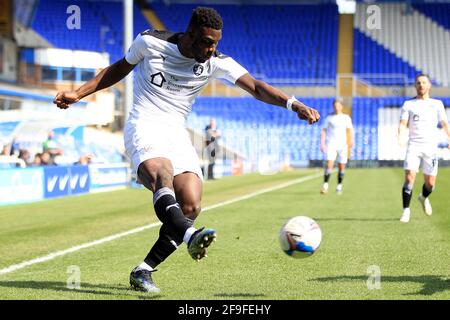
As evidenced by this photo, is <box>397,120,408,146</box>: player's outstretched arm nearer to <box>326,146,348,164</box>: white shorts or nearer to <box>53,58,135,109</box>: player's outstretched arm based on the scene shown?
<box>53,58,135,109</box>: player's outstretched arm

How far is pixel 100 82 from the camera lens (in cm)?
627

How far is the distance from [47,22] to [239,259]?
39276 millimetres

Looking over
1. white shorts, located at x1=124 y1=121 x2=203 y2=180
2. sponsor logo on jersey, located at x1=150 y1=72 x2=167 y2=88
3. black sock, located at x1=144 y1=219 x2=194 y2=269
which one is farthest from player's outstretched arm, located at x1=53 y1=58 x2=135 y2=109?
black sock, located at x1=144 y1=219 x2=194 y2=269

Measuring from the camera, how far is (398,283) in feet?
20.5

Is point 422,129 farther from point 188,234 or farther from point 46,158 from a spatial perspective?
point 46,158

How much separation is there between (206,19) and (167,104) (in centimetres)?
88

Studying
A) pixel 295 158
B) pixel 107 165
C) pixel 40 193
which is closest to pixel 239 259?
pixel 40 193

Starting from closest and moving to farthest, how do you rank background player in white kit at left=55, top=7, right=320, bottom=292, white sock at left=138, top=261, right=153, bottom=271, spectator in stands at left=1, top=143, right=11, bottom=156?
background player in white kit at left=55, top=7, right=320, bottom=292 < white sock at left=138, top=261, right=153, bottom=271 < spectator in stands at left=1, top=143, right=11, bottom=156

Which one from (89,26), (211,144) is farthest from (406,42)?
(211,144)

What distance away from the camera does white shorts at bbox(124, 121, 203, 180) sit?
19.6 feet

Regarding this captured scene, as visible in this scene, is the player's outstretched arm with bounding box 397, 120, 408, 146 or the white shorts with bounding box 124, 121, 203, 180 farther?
the player's outstretched arm with bounding box 397, 120, 408, 146

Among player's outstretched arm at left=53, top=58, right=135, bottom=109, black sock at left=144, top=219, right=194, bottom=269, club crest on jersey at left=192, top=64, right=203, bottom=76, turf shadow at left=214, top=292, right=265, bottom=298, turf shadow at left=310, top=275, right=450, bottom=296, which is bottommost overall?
turf shadow at left=310, top=275, right=450, bottom=296

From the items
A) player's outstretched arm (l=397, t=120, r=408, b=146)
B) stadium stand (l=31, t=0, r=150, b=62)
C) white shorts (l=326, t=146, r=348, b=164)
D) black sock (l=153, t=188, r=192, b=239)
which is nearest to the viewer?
black sock (l=153, t=188, r=192, b=239)

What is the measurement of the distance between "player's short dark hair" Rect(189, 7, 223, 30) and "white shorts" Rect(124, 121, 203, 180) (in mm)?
906
